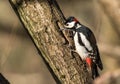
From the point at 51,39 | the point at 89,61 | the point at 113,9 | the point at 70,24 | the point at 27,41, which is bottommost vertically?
the point at 27,41

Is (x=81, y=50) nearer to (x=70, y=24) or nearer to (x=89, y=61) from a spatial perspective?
(x=89, y=61)

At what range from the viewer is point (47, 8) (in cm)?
297

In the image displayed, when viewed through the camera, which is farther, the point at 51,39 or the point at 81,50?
the point at 81,50

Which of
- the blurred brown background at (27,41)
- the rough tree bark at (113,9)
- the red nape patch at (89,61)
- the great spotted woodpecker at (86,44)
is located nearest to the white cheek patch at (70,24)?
the great spotted woodpecker at (86,44)

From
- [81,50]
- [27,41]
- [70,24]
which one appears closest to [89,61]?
[81,50]

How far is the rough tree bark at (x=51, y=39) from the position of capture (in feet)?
9.49

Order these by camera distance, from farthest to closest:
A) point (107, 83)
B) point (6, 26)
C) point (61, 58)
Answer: point (6, 26) → point (61, 58) → point (107, 83)

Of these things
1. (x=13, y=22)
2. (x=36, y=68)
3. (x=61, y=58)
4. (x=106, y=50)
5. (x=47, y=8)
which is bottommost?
(x=36, y=68)

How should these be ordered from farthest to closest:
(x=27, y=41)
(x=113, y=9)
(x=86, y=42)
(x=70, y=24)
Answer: (x=27, y=41) → (x=86, y=42) → (x=70, y=24) → (x=113, y=9)

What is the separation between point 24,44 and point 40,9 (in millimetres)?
4979

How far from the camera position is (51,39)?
115 inches

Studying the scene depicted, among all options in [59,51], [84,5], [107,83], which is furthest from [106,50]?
[84,5]

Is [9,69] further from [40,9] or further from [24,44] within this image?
[40,9]

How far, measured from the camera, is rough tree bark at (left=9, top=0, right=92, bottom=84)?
9.49 feet
